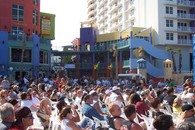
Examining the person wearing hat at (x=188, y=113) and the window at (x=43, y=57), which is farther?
the window at (x=43, y=57)

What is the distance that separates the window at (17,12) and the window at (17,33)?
3.86 feet

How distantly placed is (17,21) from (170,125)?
41.2 meters

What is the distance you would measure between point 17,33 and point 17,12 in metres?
2.77

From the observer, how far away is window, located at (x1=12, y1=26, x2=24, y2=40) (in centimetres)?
4222

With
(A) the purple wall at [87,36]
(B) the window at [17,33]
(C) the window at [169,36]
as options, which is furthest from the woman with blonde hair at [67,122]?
(A) the purple wall at [87,36]

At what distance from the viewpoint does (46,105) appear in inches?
391

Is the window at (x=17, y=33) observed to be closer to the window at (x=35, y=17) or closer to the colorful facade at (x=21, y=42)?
the colorful facade at (x=21, y=42)

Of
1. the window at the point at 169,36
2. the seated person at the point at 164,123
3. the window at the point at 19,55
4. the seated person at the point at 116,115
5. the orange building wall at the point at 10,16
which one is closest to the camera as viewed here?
the seated person at the point at 164,123

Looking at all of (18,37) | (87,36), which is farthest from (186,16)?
(18,37)

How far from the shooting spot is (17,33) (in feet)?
142

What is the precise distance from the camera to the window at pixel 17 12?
4325 cm

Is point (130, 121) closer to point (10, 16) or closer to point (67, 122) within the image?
point (67, 122)

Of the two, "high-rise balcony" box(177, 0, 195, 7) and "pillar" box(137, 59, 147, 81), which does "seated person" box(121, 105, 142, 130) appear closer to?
"pillar" box(137, 59, 147, 81)

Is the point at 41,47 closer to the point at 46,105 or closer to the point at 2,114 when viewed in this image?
the point at 46,105
